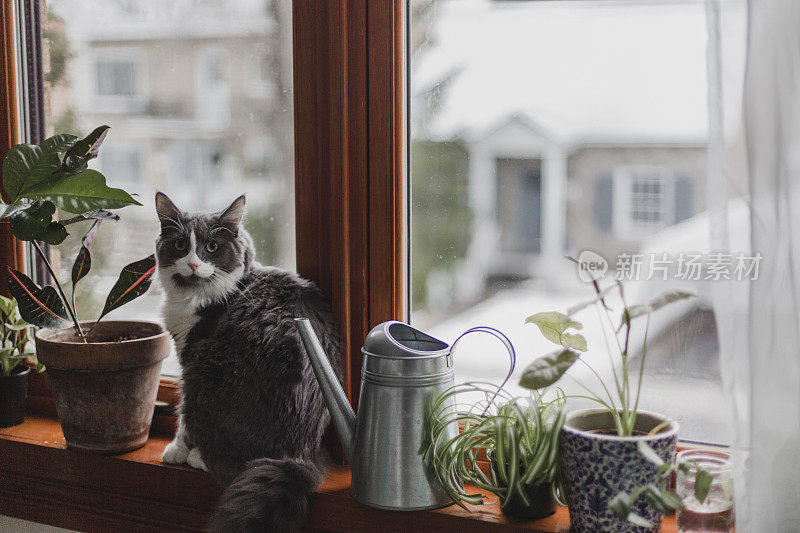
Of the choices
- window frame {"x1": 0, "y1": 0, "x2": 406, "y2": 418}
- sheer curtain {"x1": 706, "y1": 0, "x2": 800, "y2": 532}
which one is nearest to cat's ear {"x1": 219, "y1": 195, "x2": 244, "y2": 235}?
window frame {"x1": 0, "y1": 0, "x2": 406, "y2": 418}

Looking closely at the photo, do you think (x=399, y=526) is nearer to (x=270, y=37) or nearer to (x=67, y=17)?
(x=270, y=37)

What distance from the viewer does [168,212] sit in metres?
1.23

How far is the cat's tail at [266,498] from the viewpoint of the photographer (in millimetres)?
1006

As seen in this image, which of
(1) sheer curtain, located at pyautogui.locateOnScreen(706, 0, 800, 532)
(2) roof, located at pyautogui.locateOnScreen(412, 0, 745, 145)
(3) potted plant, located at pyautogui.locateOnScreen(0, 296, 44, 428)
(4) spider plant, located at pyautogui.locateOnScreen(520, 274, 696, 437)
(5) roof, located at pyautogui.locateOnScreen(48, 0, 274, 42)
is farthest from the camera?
(3) potted plant, located at pyautogui.locateOnScreen(0, 296, 44, 428)

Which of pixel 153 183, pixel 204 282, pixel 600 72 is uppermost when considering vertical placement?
pixel 600 72

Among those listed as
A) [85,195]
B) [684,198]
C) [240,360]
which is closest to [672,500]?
[684,198]

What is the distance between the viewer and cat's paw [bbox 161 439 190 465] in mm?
1270

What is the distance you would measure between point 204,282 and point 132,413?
1.08 feet

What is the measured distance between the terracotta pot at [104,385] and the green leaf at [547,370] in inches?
30.1

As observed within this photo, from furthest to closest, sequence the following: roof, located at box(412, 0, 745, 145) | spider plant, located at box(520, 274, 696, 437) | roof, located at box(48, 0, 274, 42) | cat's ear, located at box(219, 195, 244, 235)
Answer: roof, located at box(48, 0, 274, 42) → cat's ear, located at box(219, 195, 244, 235) → roof, located at box(412, 0, 745, 145) → spider plant, located at box(520, 274, 696, 437)

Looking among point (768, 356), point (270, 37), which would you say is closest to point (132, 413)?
point (270, 37)

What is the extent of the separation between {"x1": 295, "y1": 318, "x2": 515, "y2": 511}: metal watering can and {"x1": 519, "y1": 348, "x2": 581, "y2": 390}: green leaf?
0.39 feet

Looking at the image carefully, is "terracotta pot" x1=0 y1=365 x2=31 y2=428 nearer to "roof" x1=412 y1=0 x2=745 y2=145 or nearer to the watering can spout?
the watering can spout

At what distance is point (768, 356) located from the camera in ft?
2.66
